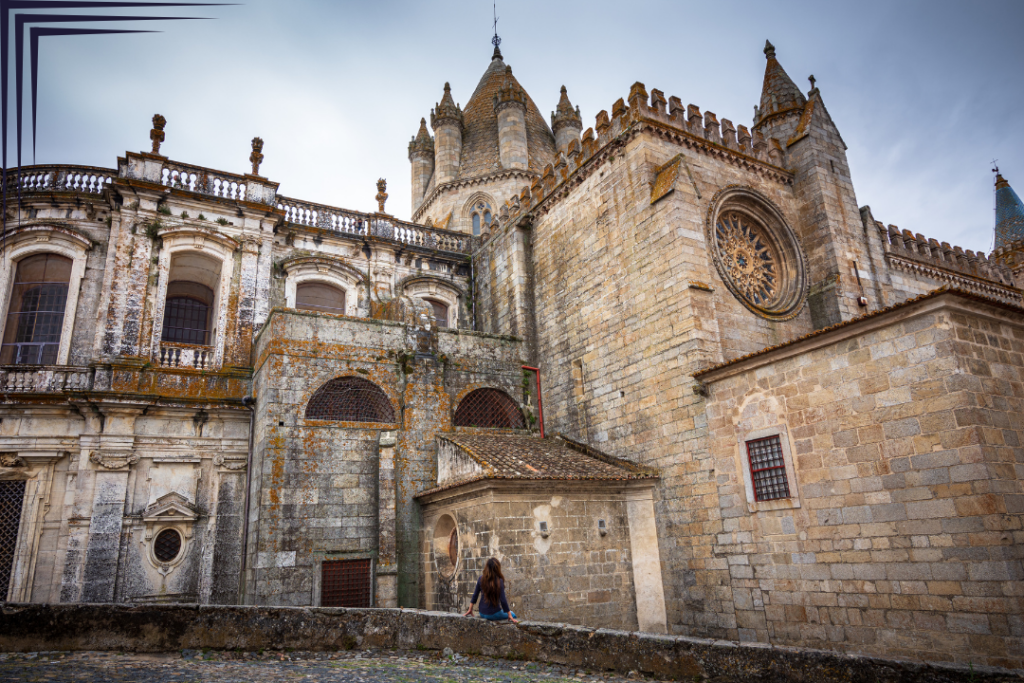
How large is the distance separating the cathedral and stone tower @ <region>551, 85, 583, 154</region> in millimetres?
10612

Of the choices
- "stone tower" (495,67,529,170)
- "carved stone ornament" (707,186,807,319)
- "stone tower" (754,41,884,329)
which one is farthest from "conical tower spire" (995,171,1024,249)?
"stone tower" (495,67,529,170)

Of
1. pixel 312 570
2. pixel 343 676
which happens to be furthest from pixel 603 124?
pixel 343 676

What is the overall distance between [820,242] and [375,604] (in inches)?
538

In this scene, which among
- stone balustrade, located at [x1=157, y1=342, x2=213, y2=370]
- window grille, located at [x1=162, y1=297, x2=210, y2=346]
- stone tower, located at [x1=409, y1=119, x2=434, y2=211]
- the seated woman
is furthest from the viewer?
stone tower, located at [x1=409, y1=119, x2=434, y2=211]

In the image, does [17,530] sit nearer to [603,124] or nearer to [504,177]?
[603,124]

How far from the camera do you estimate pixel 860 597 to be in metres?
9.77

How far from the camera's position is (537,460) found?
1341 centimetres

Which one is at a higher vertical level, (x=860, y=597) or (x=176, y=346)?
(x=176, y=346)

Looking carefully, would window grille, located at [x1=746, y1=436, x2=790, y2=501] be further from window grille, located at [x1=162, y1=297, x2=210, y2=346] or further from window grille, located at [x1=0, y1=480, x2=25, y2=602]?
window grille, located at [x1=0, y1=480, x2=25, y2=602]

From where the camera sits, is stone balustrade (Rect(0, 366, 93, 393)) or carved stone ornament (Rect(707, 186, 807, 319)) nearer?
stone balustrade (Rect(0, 366, 93, 393))

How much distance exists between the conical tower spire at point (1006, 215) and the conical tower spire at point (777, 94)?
14616mm

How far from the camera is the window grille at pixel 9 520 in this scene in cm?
1391

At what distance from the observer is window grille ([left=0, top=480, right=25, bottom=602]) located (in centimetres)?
1391

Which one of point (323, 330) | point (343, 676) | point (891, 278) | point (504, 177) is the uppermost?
point (504, 177)
